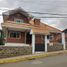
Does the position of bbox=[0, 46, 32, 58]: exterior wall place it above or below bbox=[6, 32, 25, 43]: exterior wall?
below

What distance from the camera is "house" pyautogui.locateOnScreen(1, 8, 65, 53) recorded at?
111 feet

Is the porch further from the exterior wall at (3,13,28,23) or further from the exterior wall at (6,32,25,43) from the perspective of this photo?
the exterior wall at (3,13,28,23)

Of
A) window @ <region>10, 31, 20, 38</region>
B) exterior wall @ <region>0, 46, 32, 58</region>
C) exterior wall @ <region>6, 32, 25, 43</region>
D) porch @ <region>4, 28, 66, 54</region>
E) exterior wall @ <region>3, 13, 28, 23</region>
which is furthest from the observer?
exterior wall @ <region>3, 13, 28, 23</region>

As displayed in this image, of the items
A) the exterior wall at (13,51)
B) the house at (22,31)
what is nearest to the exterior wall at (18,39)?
the house at (22,31)

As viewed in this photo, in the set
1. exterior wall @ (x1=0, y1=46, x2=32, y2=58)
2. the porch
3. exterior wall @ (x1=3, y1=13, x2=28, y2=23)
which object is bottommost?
exterior wall @ (x1=0, y1=46, x2=32, y2=58)

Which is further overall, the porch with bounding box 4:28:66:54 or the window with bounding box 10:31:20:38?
the window with bounding box 10:31:20:38

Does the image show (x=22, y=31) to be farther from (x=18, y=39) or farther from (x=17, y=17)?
(x=17, y=17)

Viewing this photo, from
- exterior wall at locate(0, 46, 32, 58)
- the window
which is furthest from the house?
exterior wall at locate(0, 46, 32, 58)

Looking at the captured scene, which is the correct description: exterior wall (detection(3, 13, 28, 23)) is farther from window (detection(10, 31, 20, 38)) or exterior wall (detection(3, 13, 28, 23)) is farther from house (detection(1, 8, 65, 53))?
window (detection(10, 31, 20, 38))

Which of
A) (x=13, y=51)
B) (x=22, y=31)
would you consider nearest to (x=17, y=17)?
(x=22, y=31)

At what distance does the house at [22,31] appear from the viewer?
3374 cm

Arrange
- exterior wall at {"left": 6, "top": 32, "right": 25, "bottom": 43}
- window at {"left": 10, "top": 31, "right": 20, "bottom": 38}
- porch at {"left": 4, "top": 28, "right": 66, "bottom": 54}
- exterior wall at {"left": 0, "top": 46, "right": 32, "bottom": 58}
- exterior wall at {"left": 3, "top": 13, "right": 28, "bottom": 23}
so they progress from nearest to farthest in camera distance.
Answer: exterior wall at {"left": 0, "top": 46, "right": 32, "bottom": 58}
porch at {"left": 4, "top": 28, "right": 66, "bottom": 54}
exterior wall at {"left": 6, "top": 32, "right": 25, "bottom": 43}
window at {"left": 10, "top": 31, "right": 20, "bottom": 38}
exterior wall at {"left": 3, "top": 13, "right": 28, "bottom": 23}

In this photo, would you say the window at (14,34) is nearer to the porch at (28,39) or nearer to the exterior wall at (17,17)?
the porch at (28,39)

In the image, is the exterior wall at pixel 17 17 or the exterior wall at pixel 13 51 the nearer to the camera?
the exterior wall at pixel 13 51
